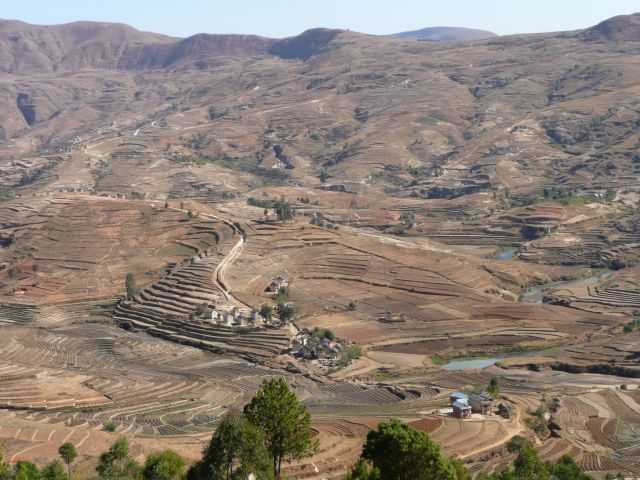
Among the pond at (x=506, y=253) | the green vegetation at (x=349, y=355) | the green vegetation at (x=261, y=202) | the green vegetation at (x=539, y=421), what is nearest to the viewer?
the green vegetation at (x=539, y=421)

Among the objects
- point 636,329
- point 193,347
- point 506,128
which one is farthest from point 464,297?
point 506,128

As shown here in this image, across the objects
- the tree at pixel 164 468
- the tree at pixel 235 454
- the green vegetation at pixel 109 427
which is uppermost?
the tree at pixel 235 454

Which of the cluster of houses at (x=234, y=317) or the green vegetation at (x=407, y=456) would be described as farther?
the cluster of houses at (x=234, y=317)

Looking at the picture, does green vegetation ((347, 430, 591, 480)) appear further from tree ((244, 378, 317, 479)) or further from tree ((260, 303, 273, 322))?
tree ((260, 303, 273, 322))

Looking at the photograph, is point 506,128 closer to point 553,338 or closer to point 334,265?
point 334,265

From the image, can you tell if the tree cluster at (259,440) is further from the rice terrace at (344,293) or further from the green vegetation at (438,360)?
the green vegetation at (438,360)

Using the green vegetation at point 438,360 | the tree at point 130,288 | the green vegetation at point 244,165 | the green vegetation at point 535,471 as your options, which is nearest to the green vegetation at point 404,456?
the green vegetation at point 535,471
